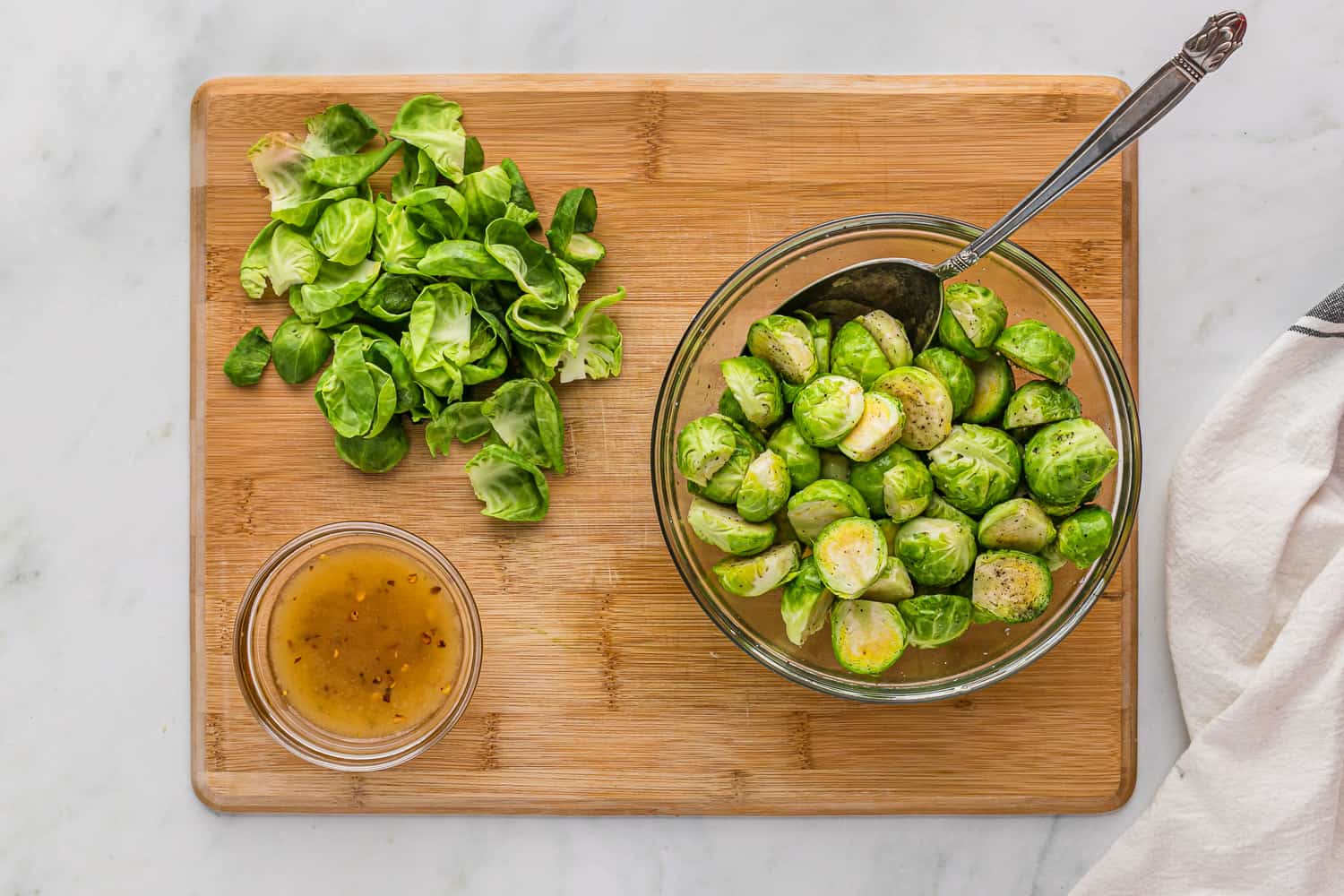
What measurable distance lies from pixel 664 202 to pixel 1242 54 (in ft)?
4.35

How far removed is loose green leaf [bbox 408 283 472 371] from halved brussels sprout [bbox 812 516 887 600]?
805 mm

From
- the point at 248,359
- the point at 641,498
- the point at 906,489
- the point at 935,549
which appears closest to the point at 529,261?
the point at 641,498

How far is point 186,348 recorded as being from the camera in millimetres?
2398

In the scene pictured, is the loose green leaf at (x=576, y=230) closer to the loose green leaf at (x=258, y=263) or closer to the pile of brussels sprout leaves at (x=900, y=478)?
the pile of brussels sprout leaves at (x=900, y=478)

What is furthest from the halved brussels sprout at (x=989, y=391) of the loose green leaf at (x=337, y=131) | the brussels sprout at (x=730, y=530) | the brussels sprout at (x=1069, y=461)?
the loose green leaf at (x=337, y=131)

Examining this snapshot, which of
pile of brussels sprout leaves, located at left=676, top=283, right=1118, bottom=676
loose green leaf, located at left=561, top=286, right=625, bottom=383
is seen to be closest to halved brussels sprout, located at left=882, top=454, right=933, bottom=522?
pile of brussels sprout leaves, located at left=676, top=283, right=1118, bottom=676

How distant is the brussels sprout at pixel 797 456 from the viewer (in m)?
2.00

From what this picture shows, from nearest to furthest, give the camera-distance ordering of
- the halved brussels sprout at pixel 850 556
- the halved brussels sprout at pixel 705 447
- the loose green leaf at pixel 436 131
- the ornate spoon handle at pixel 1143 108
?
the ornate spoon handle at pixel 1143 108 < the halved brussels sprout at pixel 850 556 < the halved brussels sprout at pixel 705 447 < the loose green leaf at pixel 436 131

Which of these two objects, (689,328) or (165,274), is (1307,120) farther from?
(165,274)

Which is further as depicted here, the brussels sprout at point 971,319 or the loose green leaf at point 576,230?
the loose green leaf at point 576,230

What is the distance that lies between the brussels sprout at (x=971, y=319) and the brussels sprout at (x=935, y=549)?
1.10 ft

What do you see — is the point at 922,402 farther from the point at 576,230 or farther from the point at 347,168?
the point at 347,168

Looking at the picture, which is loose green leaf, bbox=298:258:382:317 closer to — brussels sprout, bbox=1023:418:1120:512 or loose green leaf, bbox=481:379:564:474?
loose green leaf, bbox=481:379:564:474

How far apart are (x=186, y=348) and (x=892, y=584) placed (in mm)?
1617
